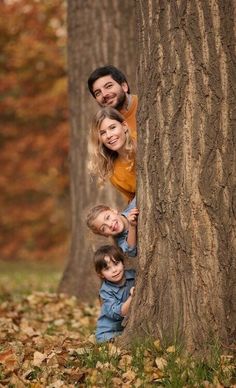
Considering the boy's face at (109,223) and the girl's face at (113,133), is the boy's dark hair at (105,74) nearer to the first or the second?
the girl's face at (113,133)

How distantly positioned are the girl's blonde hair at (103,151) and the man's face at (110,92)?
0.29 metres

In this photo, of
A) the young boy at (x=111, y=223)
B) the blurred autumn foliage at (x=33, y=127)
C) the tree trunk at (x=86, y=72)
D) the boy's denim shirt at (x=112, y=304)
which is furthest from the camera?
the blurred autumn foliage at (x=33, y=127)

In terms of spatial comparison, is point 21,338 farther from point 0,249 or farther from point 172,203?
point 0,249

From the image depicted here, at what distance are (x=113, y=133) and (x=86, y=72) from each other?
3.23 m

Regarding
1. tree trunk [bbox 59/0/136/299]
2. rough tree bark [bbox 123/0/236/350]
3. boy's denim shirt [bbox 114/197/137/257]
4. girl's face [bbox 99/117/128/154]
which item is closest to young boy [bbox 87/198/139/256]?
boy's denim shirt [bbox 114/197/137/257]

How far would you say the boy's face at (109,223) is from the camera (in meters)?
5.21

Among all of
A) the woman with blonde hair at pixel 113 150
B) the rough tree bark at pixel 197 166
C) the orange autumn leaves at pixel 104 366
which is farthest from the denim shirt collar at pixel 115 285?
the rough tree bark at pixel 197 166

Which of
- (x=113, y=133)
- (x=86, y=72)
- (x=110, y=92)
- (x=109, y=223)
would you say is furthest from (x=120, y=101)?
(x=86, y=72)

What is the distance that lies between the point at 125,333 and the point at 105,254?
0.83 meters

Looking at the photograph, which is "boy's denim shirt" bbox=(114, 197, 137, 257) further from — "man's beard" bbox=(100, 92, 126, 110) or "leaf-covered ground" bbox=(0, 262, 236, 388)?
"man's beard" bbox=(100, 92, 126, 110)

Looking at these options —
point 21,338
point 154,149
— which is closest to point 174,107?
point 154,149

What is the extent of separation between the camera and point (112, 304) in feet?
16.6

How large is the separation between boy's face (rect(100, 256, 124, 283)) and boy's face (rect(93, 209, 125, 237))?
8.7 inches

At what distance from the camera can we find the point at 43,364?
4.25 meters
